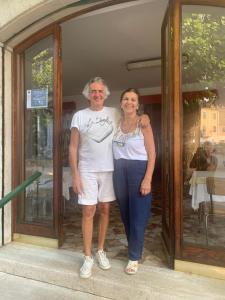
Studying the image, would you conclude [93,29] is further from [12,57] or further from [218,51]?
[218,51]

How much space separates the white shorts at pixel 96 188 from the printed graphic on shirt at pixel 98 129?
0.95 ft

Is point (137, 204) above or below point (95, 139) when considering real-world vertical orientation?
below

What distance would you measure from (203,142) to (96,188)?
48.0 inches

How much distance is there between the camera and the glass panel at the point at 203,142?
254cm

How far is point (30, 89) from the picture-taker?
324 cm

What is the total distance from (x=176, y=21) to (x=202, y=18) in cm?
30

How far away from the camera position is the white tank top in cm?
234

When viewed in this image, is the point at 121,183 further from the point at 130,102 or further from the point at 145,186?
the point at 130,102

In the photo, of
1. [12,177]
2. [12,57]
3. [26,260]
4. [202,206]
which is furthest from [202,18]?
[26,260]

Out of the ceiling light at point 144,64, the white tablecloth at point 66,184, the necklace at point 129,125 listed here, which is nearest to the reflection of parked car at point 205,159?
the necklace at point 129,125

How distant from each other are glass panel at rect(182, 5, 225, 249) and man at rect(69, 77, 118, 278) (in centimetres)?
67

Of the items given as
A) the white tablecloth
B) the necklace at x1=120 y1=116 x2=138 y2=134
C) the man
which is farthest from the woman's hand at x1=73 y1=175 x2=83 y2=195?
the white tablecloth

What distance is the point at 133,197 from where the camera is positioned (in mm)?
2367

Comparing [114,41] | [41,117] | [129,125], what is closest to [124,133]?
[129,125]
